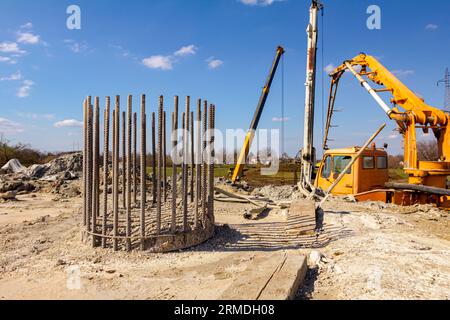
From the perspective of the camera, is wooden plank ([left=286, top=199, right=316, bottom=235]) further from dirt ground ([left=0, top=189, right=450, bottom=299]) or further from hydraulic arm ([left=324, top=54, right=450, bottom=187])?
hydraulic arm ([left=324, top=54, right=450, bottom=187])

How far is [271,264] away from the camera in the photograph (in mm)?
4523

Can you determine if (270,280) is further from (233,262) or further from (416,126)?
(416,126)

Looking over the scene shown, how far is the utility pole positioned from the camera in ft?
38.3

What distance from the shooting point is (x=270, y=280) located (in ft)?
13.0

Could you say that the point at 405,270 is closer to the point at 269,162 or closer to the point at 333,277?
the point at 333,277

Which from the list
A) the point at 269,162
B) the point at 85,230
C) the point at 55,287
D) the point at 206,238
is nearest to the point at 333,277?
the point at 206,238

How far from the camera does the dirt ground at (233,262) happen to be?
4.26 metres

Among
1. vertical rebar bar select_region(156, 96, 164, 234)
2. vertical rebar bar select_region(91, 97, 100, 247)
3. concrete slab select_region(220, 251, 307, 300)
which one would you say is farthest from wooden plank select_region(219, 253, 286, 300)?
vertical rebar bar select_region(91, 97, 100, 247)

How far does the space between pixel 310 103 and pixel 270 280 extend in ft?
28.7

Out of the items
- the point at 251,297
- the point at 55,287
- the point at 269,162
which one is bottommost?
the point at 55,287

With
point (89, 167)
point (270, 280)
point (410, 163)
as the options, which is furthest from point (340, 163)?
point (270, 280)

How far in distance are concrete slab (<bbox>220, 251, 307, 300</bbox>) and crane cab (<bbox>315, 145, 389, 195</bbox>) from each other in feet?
22.9
